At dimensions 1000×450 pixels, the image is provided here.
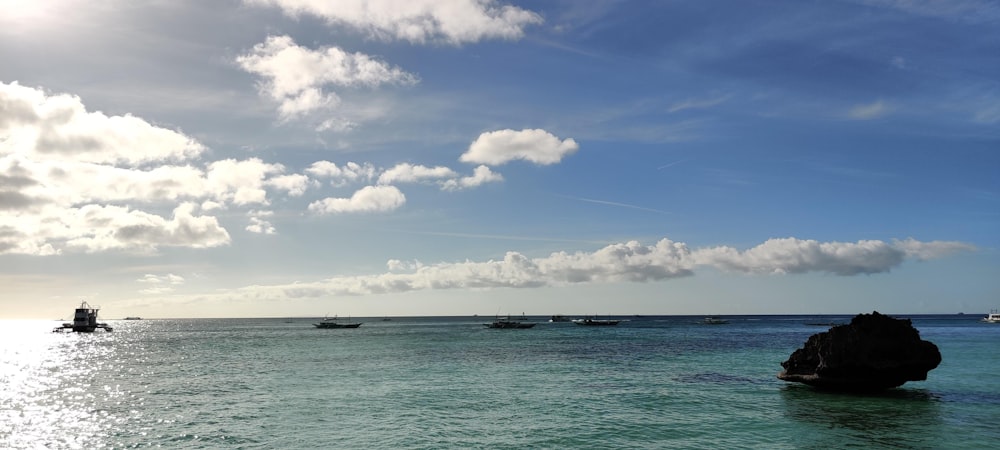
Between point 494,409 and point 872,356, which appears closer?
point 494,409

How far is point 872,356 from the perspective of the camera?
4659 cm

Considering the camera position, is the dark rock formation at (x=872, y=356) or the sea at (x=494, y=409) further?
the dark rock formation at (x=872, y=356)

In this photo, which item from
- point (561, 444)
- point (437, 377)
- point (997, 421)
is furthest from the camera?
point (437, 377)

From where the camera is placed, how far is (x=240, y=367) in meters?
75.1

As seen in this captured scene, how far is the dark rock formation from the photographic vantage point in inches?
1825

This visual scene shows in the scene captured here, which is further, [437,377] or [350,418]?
[437,377]

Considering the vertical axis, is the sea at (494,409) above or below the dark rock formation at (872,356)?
below

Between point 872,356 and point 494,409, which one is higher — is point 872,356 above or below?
→ above

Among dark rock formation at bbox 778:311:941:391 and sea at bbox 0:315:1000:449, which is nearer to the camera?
sea at bbox 0:315:1000:449

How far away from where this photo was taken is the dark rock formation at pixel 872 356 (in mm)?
46344

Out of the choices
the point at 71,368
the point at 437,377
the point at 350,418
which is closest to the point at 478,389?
the point at 437,377

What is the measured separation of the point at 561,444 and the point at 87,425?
3079 cm

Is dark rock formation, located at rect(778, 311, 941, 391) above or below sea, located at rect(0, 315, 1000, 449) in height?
above

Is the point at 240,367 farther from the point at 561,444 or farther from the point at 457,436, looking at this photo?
the point at 561,444
